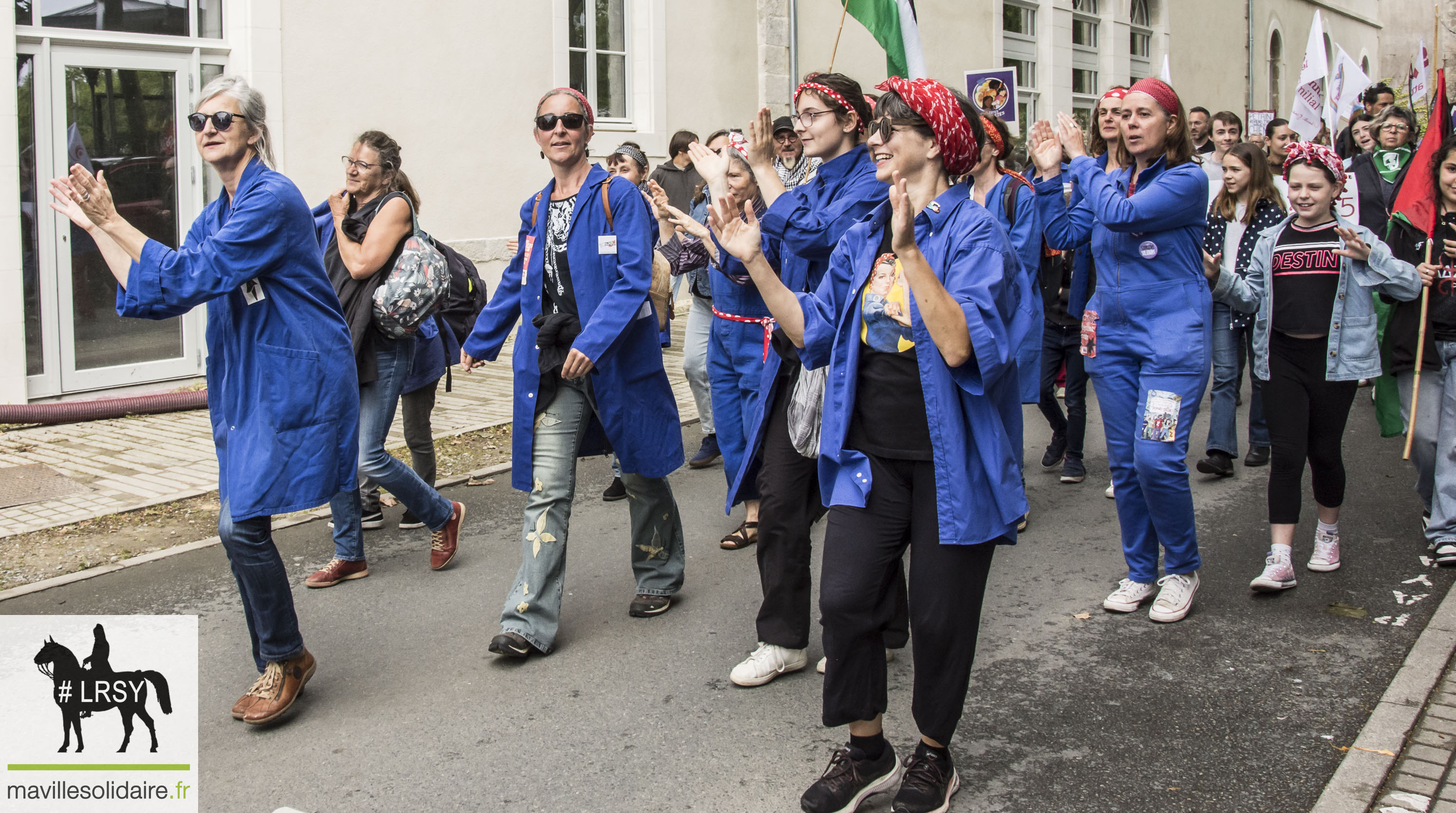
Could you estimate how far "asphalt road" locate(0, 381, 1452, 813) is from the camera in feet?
12.3

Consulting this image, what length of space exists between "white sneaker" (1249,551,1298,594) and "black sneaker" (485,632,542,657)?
9.50 ft

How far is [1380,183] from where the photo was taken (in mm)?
9258

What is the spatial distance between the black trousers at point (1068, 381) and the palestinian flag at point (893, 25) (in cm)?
238

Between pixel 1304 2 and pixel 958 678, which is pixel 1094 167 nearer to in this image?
pixel 958 678

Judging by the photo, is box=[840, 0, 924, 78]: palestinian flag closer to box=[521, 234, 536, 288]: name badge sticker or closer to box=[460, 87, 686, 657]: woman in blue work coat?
box=[460, 87, 686, 657]: woman in blue work coat

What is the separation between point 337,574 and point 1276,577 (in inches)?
154

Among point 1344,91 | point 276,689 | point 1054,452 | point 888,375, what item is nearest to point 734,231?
point 888,375

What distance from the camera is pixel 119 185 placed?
10.3m

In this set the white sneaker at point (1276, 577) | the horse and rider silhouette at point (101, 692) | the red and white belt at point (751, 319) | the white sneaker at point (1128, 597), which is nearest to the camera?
the horse and rider silhouette at point (101, 692)

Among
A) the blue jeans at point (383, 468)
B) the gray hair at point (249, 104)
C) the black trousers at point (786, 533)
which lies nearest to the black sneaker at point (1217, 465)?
the black trousers at point (786, 533)

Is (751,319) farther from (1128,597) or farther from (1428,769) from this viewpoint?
(1428,769)

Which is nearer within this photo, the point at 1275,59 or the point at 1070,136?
the point at 1070,136

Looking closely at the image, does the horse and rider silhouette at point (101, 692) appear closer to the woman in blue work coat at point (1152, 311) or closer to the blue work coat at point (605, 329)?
the blue work coat at point (605, 329)

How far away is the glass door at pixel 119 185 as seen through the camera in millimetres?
9922
